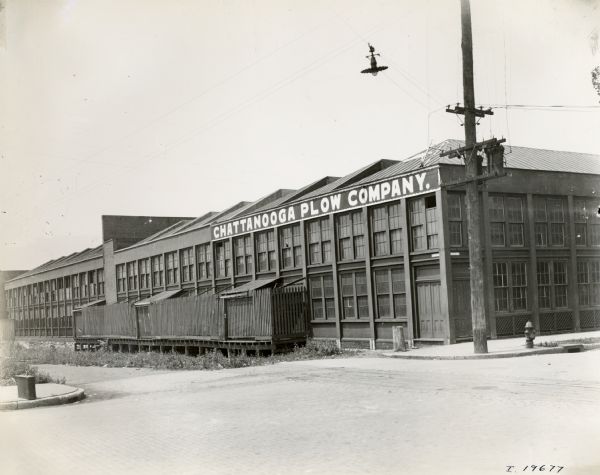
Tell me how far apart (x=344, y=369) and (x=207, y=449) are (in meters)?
11.0

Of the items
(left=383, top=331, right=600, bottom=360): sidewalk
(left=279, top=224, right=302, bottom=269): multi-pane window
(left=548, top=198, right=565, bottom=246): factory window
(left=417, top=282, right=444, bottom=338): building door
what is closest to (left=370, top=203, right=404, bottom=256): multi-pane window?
(left=417, top=282, right=444, bottom=338): building door

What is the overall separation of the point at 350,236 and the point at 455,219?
5545mm

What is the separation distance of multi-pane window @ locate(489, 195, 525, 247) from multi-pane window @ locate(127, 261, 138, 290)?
106 feet

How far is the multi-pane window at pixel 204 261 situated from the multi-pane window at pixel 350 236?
12.7 meters

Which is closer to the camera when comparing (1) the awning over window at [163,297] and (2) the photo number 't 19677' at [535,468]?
(2) the photo number 't 19677' at [535,468]

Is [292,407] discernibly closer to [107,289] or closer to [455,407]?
[455,407]

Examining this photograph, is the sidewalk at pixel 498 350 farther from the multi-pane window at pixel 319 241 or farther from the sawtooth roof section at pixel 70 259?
the sawtooth roof section at pixel 70 259

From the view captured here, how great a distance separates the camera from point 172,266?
46.1 m

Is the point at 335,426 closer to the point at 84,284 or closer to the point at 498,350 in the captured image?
the point at 498,350

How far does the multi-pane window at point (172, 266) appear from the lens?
45375mm

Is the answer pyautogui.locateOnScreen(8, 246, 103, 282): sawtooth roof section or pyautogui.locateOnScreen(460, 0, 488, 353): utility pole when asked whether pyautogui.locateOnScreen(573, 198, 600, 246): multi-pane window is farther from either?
pyautogui.locateOnScreen(8, 246, 103, 282): sawtooth roof section

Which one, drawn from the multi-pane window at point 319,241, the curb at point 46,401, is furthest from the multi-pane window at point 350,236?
the curb at point 46,401

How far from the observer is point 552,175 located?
90.7 ft

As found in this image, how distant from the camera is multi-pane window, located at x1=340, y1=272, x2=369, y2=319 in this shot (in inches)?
1126
